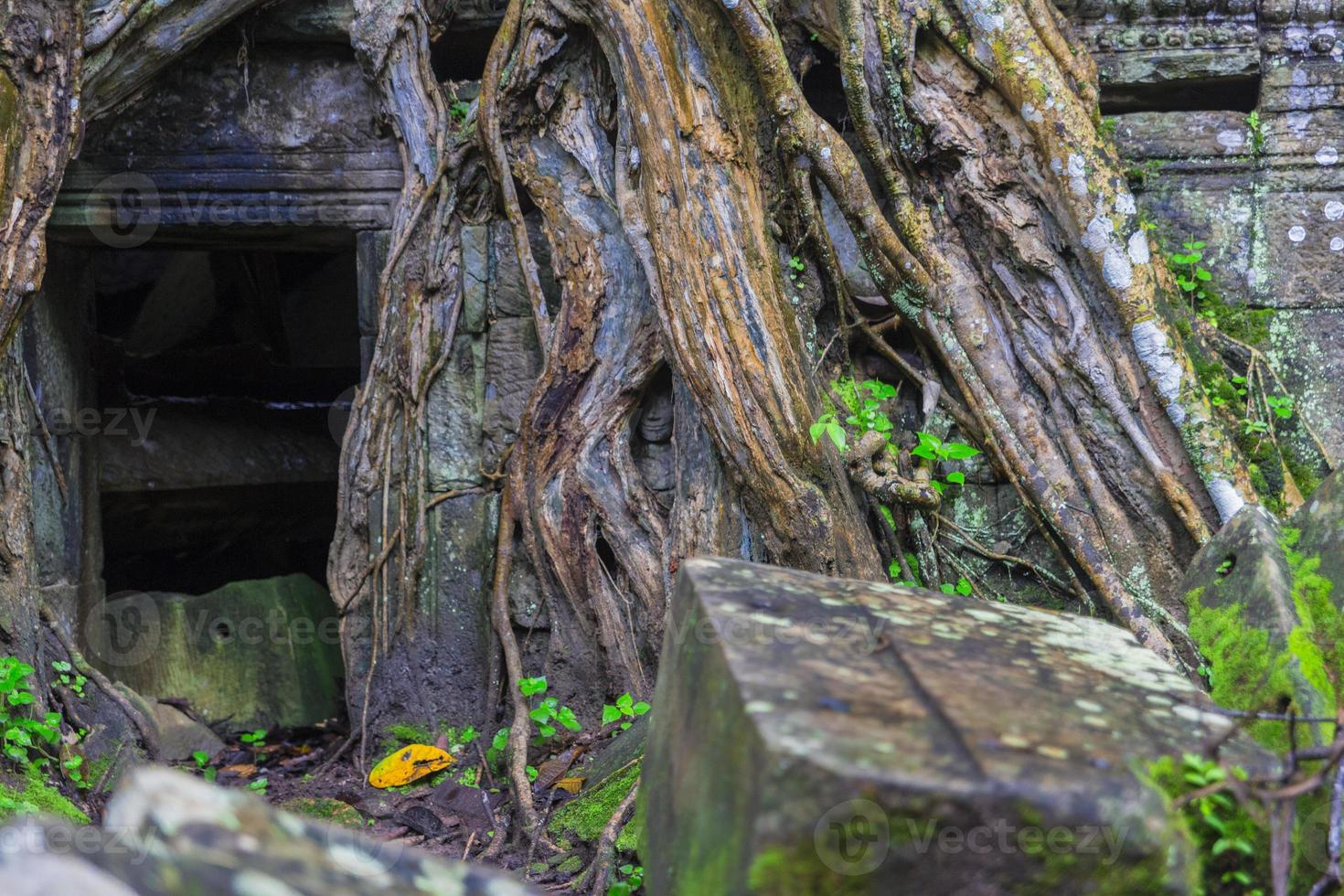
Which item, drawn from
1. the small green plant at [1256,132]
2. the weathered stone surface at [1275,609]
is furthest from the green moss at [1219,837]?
the small green plant at [1256,132]

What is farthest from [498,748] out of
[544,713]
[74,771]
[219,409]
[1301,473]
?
[219,409]

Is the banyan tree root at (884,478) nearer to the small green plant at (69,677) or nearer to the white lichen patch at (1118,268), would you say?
the white lichen patch at (1118,268)

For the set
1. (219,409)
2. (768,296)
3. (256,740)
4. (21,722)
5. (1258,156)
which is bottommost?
(256,740)

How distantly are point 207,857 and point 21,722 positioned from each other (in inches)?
90.4

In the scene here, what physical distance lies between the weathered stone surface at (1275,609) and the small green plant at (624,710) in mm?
1496

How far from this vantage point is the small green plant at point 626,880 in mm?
2131

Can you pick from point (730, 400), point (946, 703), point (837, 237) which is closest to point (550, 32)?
point (837, 237)

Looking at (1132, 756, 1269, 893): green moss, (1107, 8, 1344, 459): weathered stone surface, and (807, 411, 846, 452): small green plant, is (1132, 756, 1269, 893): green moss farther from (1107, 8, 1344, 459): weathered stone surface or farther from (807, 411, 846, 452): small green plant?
(1107, 8, 1344, 459): weathered stone surface

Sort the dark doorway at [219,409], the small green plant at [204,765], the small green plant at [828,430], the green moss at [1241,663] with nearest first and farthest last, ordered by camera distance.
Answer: the green moss at [1241,663]
the small green plant at [828,430]
the small green plant at [204,765]
the dark doorway at [219,409]

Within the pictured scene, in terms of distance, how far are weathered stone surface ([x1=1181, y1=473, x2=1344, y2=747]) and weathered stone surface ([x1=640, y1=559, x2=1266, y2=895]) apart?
0.34m

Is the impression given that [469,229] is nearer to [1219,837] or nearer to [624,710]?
[624,710]

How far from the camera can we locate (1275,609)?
1832mm

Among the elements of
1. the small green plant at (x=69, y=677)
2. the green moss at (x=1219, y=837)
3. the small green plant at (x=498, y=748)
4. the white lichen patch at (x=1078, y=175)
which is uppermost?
the white lichen patch at (x=1078, y=175)

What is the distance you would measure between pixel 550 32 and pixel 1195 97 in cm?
210
